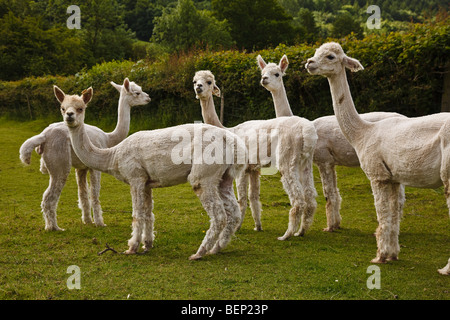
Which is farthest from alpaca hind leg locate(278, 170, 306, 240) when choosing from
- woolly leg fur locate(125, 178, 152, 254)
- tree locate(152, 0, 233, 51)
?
tree locate(152, 0, 233, 51)

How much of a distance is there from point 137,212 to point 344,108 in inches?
133

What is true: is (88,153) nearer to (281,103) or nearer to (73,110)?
(73,110)

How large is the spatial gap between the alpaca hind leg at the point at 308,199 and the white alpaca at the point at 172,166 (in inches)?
A: 62.6

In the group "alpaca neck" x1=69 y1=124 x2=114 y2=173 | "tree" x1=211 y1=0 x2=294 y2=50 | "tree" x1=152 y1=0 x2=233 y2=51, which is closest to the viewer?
"alpaca neck" x1=69 y1=124 x2=114 y2=173

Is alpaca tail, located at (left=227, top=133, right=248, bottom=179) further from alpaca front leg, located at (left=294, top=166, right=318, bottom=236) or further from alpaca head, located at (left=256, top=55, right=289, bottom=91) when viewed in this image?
alpaca head, located at (left=256, top=55, right=289, bottom=91)

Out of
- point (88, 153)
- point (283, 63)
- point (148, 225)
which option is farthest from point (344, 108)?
point (88, 153)

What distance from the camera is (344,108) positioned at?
675 centimetres

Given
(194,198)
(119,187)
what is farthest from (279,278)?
(119,187)

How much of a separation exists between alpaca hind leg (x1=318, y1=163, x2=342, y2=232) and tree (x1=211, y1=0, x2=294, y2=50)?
115 feet

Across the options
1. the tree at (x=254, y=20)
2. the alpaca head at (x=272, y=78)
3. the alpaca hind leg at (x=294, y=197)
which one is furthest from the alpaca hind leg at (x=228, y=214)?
the tree at (x=254, y=20)

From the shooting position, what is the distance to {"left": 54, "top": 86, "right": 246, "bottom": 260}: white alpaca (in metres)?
6.53

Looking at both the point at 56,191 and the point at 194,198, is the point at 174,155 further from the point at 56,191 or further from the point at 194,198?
the point at 194,198

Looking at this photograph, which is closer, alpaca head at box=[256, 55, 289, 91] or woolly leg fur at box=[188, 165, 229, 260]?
woolly leg fur at box=[188, 165, 229, 260]

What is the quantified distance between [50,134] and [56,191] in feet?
3.47
